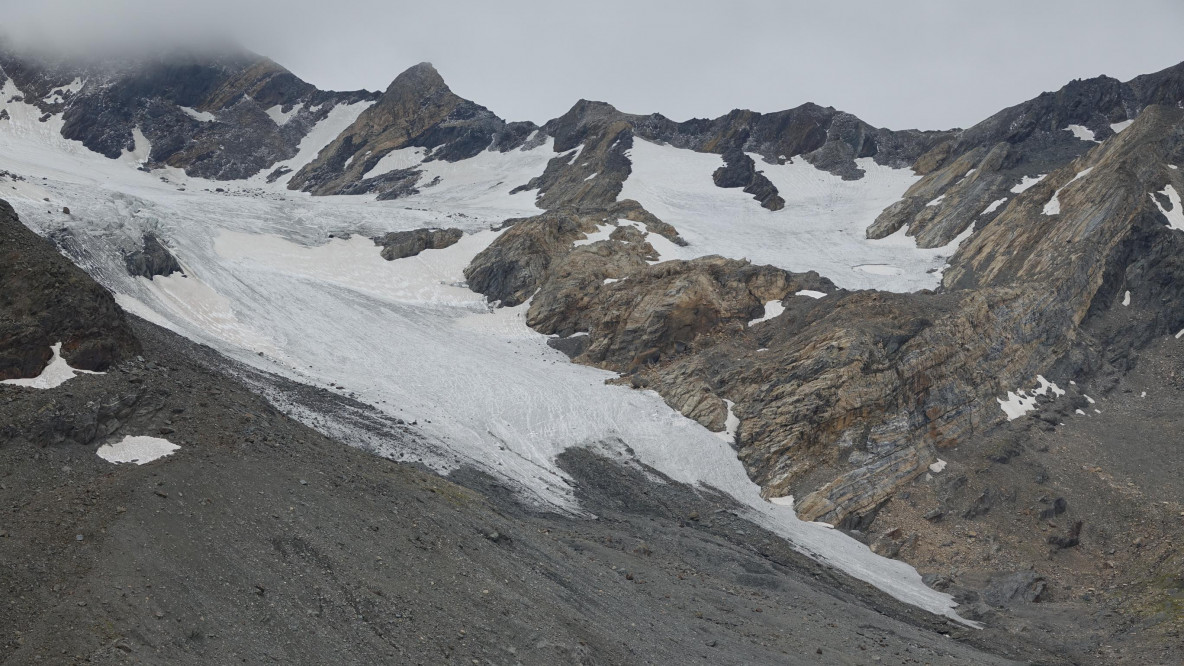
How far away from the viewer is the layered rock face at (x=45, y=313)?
738 inches

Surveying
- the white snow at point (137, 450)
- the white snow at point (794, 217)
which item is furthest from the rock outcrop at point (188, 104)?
the white snow at point (137, 450)

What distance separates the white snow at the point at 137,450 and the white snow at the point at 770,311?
3898 cm

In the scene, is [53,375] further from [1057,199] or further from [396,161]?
[396,161]

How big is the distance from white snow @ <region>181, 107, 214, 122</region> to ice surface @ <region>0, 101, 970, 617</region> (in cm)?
5171

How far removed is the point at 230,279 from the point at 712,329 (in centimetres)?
3017

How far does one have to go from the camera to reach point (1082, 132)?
83875mm

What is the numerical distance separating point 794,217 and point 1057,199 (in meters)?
31.9

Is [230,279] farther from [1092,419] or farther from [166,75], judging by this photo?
[166,75]

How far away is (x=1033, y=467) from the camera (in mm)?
37094

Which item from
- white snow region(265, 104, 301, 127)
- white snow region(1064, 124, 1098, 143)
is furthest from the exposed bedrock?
white snow region(265, 104, 301, 127)

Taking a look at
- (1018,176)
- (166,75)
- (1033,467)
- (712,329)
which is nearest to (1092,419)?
(1033,467)

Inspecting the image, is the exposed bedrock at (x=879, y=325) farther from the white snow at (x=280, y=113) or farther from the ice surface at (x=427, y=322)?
the white snow at (x=280, y=113)

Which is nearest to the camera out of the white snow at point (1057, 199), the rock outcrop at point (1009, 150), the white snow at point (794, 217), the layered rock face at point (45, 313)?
the layered rock face at point (45, 313)

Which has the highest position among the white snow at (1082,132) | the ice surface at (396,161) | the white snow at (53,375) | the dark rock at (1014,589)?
the white snow at (1082,132)
